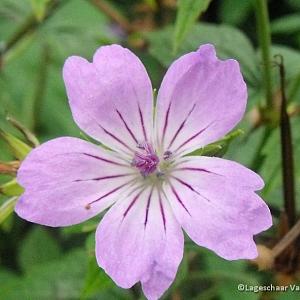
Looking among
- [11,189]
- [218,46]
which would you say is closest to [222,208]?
[11,189]

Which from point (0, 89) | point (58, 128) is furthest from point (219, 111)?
point (58, 128)

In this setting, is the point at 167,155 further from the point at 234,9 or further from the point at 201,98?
the point at 234,9

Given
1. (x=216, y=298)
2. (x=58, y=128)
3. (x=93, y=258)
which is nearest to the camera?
(x=93, y=258)

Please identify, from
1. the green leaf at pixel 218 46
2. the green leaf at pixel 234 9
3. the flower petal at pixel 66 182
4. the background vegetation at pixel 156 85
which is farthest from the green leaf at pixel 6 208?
the green leaf at pixel 234 9

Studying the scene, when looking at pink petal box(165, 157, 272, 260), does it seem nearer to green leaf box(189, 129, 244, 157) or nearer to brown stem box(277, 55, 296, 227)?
green leaf box(189, 129, 244, 157)

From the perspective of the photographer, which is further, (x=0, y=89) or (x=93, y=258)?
(x=0, y=89)

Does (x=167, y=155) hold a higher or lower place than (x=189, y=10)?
lower

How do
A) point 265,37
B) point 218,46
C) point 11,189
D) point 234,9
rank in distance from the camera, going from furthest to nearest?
1. point 234,9
2. point 218,46
3. point 265,37
4. point 11,189

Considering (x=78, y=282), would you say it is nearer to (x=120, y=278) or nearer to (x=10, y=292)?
(x=10, y=292)
